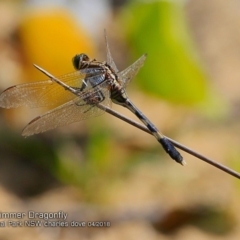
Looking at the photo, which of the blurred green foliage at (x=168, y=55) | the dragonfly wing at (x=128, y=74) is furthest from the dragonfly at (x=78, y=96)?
the blurred green foliage at (x=168, y=55)

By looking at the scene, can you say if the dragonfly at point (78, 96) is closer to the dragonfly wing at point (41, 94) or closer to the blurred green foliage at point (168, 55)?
the dragonfly wing at point (41, 94)

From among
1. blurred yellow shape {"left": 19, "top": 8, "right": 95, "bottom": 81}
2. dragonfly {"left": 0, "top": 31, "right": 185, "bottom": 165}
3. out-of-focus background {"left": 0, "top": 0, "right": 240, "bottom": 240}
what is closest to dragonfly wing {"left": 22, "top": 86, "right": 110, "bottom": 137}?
dragonfly {"left": 0, "top": 31, "right": 185, "bottom": 165}

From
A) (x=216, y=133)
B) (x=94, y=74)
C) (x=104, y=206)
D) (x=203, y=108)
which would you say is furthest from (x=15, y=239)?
(x=216, y=133)

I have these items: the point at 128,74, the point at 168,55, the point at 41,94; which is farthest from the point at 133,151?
the point at 41,94

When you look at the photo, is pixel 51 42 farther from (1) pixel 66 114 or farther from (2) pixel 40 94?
(1) pixel 66 114

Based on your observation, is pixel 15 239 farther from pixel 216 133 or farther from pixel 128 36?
pixel 216 133

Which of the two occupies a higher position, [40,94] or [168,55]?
[168,55]
